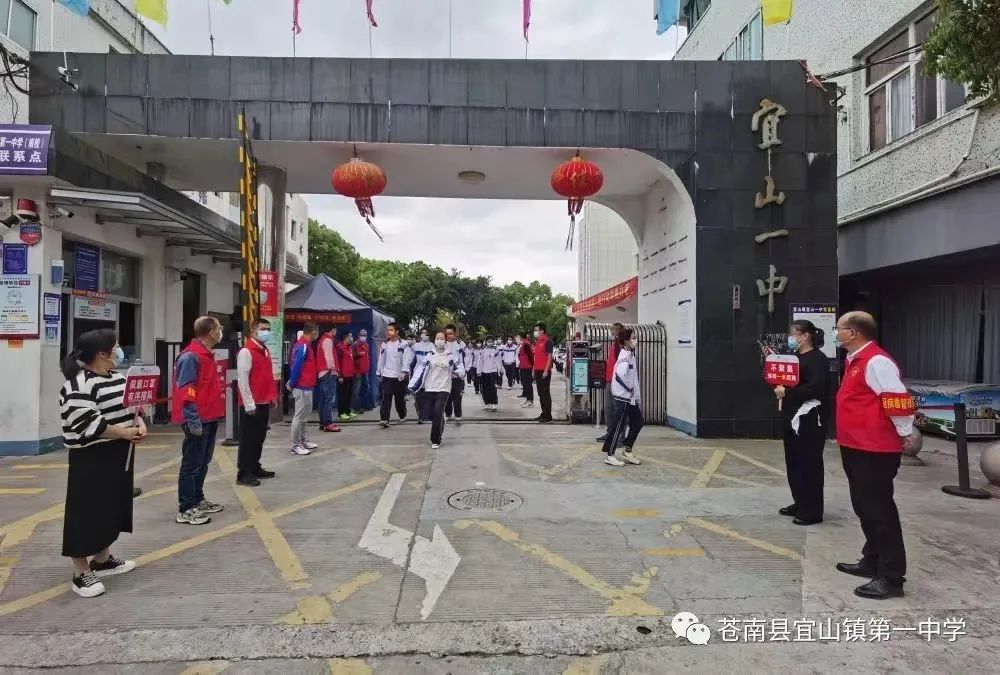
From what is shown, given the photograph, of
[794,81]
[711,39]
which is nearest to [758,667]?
[794,81]

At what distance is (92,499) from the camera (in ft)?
11.9

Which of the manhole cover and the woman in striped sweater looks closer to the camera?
the woman in striped sweater

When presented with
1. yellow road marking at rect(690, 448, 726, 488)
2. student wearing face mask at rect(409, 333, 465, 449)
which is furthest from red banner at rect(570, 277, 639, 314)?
student wearing face mask at rect(409, 333, 465, 449)

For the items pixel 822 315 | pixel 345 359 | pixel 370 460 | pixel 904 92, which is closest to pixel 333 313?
pixel 345 359

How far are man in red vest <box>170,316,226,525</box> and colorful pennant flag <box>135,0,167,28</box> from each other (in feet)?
21.5

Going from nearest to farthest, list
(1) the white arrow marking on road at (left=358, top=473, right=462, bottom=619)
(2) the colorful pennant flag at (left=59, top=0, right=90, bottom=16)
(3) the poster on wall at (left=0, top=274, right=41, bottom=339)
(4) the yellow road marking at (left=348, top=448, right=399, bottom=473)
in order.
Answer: (1) the white arrow marking on road at (left=358, top=473, right=462, bottom=619) < (4) the yellow road marking at (left=348, top=448, right=399, bottom=473) < (3) the poster on wall at (left=0, top=274, right=41, bottom=339) < (2) the colorful pennant flag at (left=59, top=0, right=90, bottom=16)

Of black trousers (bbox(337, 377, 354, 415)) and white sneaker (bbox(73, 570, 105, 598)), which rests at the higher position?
black trousers (bbox(337, 377, 354, 415))

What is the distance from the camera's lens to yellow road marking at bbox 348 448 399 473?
6.84 meters

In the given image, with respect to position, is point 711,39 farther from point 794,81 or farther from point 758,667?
point 758,667

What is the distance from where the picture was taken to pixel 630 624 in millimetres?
3275

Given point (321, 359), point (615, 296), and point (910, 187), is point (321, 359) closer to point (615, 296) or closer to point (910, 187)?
point (910, 187)

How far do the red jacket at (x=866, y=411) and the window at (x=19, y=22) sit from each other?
12.8m

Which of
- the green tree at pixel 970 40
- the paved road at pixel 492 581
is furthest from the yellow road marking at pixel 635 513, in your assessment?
the green tree at pixel 970 40

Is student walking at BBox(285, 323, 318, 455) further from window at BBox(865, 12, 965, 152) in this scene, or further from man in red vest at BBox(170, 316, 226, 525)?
window at BBox(865, 12, 965, 152)
